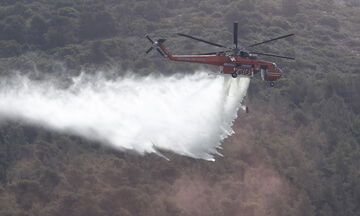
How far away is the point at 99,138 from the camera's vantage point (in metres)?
61.8

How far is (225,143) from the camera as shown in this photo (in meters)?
65.4

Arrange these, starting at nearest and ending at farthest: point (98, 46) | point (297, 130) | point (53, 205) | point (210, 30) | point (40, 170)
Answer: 1. point (53, 205)
2. point (40, 170)
3. point (297, 130)
4. point (98, 46)
5. point (210, 30)

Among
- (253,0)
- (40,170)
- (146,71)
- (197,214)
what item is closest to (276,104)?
(146,71)

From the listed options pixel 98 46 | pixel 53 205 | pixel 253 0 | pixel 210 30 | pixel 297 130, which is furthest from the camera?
pixel 253 0

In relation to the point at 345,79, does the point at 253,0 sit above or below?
above

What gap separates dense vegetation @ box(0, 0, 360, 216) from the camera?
5700cm

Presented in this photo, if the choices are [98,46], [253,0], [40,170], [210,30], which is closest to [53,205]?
[40,170]

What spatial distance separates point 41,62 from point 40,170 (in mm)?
29685

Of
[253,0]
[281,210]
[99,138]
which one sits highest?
[253,0]

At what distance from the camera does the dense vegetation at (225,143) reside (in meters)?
57.0

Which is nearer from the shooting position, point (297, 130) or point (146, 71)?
point (297, 130)

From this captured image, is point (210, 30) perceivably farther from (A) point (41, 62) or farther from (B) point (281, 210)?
(B) point (281, 210)

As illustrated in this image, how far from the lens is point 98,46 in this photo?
93625 mm

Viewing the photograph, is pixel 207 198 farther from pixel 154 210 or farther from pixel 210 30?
pixel 210 30
